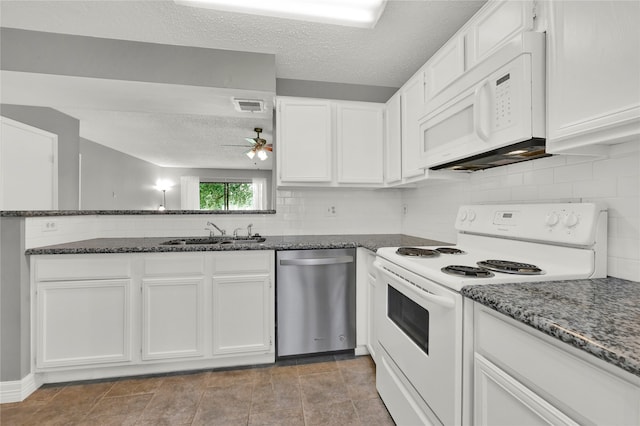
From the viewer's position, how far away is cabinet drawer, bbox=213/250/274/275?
6.65 feet

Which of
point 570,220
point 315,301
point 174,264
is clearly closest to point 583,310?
point 570,220

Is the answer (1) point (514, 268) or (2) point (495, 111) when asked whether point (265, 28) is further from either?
(1) point (514, 268)

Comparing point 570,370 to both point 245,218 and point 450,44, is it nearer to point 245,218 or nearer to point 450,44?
point 450,44

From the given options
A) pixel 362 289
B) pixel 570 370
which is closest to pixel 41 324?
pixel 362 289

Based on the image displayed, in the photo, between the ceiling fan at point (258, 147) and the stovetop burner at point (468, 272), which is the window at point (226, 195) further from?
the stovetop burner at point (468, 272)

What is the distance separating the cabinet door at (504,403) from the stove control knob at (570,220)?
723 mm

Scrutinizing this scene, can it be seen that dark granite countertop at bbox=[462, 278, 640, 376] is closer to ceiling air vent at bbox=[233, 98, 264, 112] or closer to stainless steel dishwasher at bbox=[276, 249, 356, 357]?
stainless steel dishwasher at bbox=[276, 249, 356, 357]

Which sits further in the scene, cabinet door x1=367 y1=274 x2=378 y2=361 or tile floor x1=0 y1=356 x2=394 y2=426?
cabinet door x1=367 y1=274 x2=378 y2=361

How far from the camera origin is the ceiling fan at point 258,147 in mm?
2812

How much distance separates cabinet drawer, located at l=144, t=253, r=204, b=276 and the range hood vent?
181 cm

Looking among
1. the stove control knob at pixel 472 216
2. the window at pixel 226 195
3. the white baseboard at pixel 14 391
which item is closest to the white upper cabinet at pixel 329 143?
the window at pixel 226 195

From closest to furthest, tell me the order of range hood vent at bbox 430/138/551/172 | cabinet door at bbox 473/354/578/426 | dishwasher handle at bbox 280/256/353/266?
cabinet door at bbox 473/354/578/426 < range hood vent at bbox 430/138/551/172 < dishwasher handle at bbox 280/256/353/266

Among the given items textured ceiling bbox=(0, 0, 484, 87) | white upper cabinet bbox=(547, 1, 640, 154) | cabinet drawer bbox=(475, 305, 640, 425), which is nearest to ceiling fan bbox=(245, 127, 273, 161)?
textured ceiling bbox=(0, 0, 484, 87)

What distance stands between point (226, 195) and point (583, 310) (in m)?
2.60
